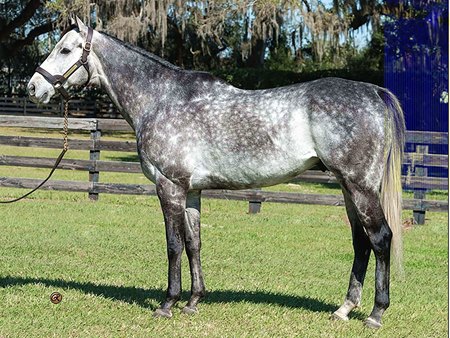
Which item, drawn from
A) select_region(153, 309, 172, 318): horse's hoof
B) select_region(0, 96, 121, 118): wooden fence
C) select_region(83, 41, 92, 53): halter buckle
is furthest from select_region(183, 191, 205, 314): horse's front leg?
select_region(0, 96, 121, 118): wooden fence

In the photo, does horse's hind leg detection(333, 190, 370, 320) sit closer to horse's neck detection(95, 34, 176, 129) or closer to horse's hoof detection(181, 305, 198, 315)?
horse's hoof detection(181, 305, 198, 315)

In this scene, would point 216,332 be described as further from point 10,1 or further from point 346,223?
point 10,1

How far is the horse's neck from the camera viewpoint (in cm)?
634

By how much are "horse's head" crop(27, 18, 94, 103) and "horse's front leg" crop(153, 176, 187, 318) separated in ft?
3.98

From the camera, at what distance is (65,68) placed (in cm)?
639

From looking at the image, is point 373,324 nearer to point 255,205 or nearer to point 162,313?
point 162,313

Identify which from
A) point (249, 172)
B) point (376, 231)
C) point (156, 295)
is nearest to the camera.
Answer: point (376, 231)

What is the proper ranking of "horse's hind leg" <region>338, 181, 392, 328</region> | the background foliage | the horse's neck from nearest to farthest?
1. "horse's hind leg" <region>338, 181, 392, 328</region>
2. the horse's neck
3. the background foliage

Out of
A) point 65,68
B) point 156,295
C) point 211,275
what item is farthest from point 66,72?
point 211,275

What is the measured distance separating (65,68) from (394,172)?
2.91m

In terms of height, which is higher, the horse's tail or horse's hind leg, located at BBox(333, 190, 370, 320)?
the horse's tail

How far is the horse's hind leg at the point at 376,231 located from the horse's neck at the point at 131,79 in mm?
1829

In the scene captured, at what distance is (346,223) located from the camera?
1226 centimetres

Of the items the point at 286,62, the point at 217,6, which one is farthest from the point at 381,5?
the point at 286,62
